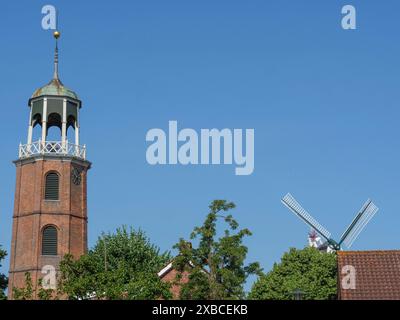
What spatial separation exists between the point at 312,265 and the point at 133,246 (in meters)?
18.8

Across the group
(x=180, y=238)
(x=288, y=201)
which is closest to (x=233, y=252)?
(x=180, y=238)

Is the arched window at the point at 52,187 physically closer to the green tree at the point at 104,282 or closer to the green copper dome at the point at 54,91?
the green copper dome at the point at 54,91

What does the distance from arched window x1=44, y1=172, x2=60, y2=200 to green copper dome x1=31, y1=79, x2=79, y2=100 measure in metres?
7.36

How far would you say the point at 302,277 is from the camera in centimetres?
6038

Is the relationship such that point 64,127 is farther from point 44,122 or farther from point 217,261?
point 217,261

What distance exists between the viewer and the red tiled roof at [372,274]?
39.5 meters

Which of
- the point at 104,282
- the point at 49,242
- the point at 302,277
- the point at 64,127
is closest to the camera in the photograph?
the point at 104,282

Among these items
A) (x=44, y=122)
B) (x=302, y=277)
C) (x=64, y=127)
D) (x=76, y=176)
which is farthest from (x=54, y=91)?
(x=302, y=277)

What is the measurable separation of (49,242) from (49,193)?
4.41 m

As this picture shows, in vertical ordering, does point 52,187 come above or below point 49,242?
above

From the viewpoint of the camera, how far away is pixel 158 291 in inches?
1834

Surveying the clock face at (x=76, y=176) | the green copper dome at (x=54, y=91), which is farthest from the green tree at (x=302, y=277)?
the green copper dome at (x=54, y=91)

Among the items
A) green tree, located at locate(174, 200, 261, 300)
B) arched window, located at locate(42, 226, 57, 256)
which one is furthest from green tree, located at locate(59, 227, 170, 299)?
arched window, located at locate(42, 226, 57, 256)
